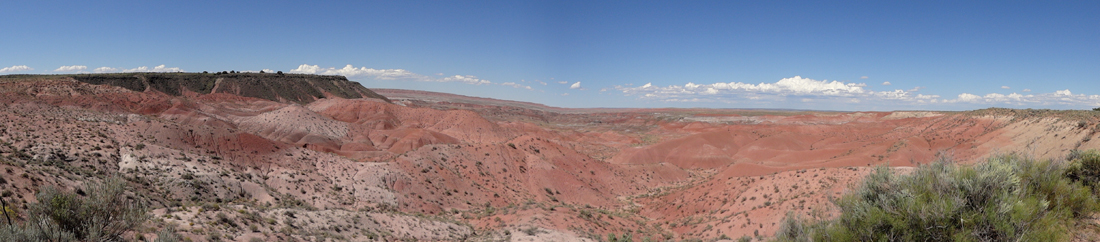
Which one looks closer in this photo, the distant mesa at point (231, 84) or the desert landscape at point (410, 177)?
the desert landscape at point (410, 177)

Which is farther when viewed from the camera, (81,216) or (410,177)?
(410,177)

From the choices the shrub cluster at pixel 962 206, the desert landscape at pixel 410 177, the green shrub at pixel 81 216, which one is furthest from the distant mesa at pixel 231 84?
the shrub cluster at pixel 962 206

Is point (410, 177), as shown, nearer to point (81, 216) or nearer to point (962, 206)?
point (81, 216)

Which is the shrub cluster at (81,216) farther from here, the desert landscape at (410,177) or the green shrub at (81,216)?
the desert landscape at (410,177)

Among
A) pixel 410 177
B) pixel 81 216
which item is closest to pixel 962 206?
pixel 81 216

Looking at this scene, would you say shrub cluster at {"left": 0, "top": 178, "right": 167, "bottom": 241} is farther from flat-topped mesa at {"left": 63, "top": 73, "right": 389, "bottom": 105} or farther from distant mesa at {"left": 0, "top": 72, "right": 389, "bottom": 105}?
flat-topped mesa at {"left": 63, "top": 73, "right": 389, "bottom": 105}

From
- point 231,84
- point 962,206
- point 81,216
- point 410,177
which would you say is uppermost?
point 231,84
